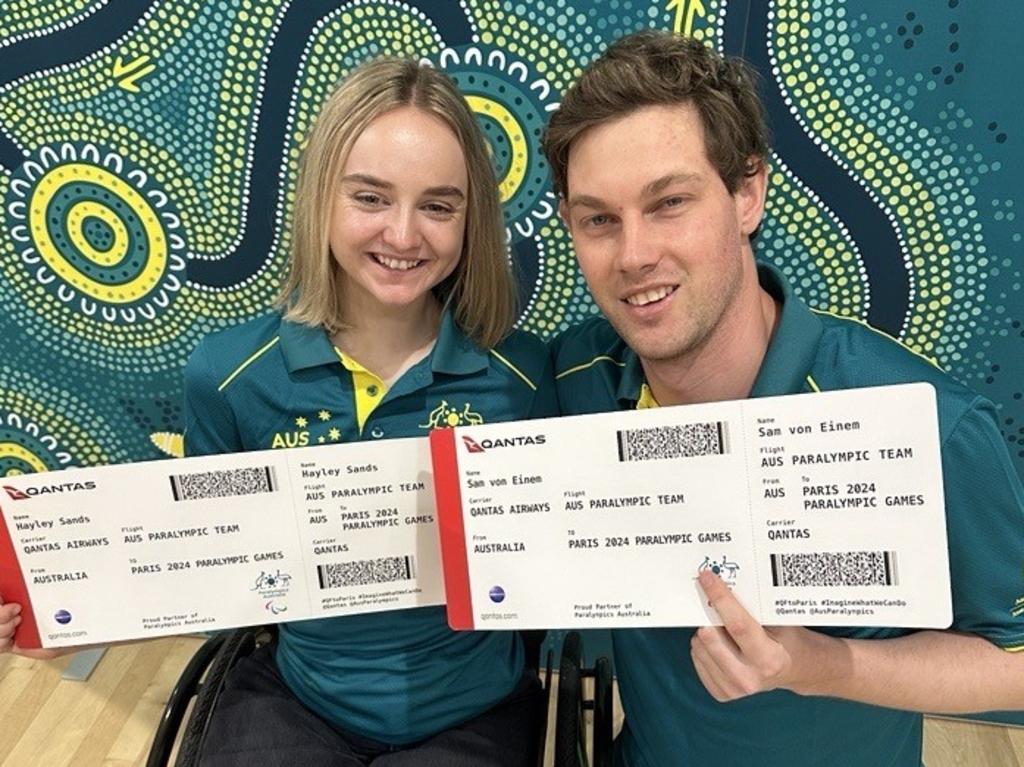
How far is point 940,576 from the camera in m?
1.02

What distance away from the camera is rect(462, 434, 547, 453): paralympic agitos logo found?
1.10 metres

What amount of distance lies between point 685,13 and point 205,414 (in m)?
1.16

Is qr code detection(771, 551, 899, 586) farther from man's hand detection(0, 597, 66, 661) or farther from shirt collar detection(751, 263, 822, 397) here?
man's hand detection(0, 597, 66, 661)

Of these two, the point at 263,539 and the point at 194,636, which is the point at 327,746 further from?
the point at 194,636

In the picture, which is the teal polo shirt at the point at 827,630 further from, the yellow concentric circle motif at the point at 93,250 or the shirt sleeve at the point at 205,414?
the yellow concentric circle motif at the point at 93,250

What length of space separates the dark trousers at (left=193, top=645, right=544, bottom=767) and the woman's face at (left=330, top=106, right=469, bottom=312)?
78cm

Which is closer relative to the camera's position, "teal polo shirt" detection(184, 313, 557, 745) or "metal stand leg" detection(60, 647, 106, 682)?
"teal polo shirt" detection(184, 313, 557, 745)

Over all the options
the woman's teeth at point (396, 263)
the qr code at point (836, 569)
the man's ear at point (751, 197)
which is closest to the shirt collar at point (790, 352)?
the man's ear at point (751, 197)

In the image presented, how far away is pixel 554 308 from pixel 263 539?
0.92 m

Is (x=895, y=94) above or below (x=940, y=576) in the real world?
above

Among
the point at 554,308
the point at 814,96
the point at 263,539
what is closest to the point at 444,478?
the point at 263,539

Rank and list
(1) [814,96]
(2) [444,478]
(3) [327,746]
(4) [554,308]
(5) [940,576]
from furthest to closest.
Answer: (4) [554,308]
(1) [814,96]
(3) [327,746]
(2) [444,478]
(5) [940,576]

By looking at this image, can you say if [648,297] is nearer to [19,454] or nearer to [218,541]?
[218,541]

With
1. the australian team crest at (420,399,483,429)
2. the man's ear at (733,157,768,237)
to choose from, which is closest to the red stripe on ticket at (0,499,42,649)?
the australian team crest at (420,399,483,429)
